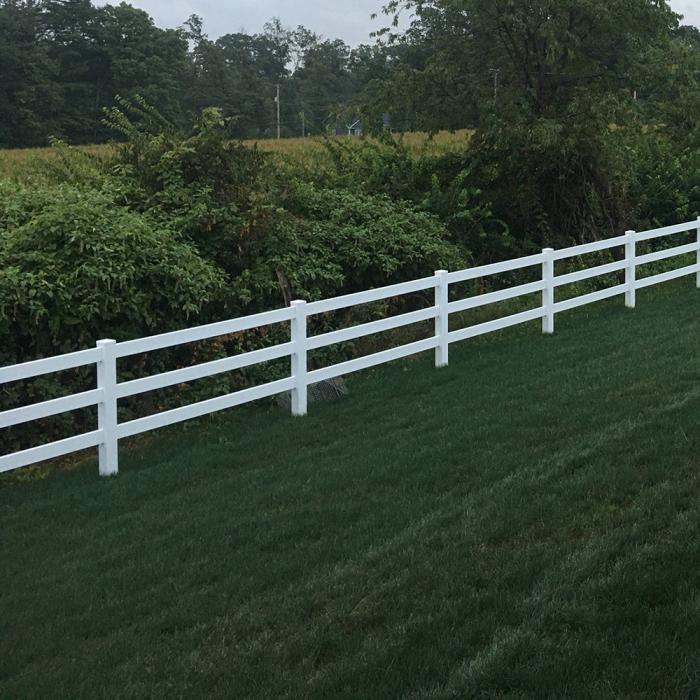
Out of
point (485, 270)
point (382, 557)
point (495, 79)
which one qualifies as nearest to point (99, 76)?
point (495, 79)

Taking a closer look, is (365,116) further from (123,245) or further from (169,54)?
(169,54)

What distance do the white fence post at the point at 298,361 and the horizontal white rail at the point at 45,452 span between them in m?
2.35

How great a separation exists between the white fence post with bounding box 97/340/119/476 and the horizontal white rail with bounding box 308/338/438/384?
2428mm

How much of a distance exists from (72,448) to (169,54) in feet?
252

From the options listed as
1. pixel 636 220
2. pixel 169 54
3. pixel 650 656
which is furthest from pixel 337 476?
pixel 169 54

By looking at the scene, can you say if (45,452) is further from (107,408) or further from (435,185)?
(435,185)

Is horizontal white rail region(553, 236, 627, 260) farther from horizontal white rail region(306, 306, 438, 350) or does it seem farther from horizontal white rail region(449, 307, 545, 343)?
horizontal white rail region(306, 306, 438, 350)

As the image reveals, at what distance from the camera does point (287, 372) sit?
12.2m

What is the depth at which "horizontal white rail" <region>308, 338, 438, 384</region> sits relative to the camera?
10133 millimetres

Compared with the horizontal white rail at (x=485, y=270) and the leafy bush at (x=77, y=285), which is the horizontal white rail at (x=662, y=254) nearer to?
the horizontal white rail at (x=485, y=270)

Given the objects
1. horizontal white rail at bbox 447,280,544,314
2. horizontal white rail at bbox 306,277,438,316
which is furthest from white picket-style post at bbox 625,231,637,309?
horizontal white rail at bbox 306,277,438,316

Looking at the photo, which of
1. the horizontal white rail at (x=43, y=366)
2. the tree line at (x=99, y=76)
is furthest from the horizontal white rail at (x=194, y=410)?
the tree line at (x=99, y=76)

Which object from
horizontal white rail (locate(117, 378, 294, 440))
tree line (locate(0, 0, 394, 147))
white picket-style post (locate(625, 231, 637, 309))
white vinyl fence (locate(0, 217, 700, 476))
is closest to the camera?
white vinyl fence (locate(0, 217, 700, 476))

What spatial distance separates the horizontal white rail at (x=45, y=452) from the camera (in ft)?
24.3
